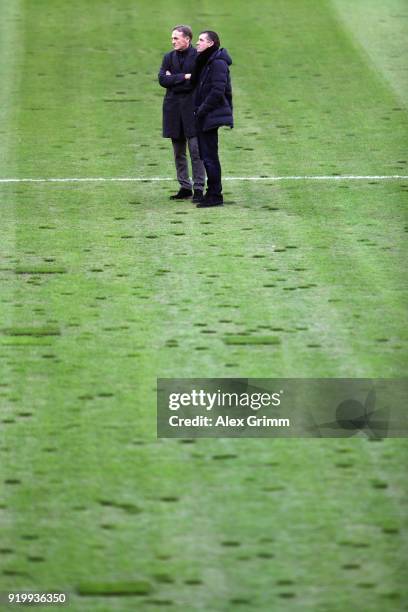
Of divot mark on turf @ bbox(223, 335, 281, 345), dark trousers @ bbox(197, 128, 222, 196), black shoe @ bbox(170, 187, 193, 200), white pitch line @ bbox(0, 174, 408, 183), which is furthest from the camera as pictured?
white pitch line @ bbox(0, 174, 408, 183)

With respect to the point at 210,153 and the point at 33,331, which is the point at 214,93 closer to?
the point at 210,153

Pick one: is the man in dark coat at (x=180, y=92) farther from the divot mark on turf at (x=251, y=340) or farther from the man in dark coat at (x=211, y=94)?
the divot mark on turf at (x=251, y=340)

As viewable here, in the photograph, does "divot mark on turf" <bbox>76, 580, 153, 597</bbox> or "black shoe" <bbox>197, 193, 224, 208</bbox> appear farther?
"black shoe" <bbox>197, 193, 224, 208</bbox>

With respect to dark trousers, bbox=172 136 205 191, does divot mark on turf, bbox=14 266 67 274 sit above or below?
below

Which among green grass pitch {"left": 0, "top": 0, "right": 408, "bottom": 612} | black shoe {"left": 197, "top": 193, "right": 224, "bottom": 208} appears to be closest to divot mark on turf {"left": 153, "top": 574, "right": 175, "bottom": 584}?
green grass pitch {"left": 0, "top": 0, "right": 408, "bottom": 612}

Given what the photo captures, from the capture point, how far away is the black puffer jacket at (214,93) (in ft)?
43.0

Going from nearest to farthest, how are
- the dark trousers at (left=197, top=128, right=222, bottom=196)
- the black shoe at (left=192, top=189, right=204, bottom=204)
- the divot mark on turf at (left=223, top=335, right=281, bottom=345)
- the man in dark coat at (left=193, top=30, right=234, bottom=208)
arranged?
the divot mark on turf at (left=223, top=335, right=281, bottom=345)
the man in dark coat at (left=193, top=30, right=234, bottom=208)
the dark trousers at (left=197, top=128, right=222, bottom=196)
the black shoe at (left=192, top=189, right=204, bottom=204)

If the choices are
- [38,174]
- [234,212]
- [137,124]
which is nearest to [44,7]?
[137,124]

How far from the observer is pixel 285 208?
13.6 meters

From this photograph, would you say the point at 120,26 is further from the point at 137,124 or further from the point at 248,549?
the point at 248,549

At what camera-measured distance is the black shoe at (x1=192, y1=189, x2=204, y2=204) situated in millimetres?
13891

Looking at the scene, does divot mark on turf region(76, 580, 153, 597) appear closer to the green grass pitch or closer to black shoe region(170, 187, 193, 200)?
the green grass pitch

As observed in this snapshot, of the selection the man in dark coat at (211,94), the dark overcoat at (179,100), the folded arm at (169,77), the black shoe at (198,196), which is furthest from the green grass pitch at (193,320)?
the folded arm at (169,77)

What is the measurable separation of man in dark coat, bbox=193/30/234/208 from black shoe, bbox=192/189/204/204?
0.45 m
